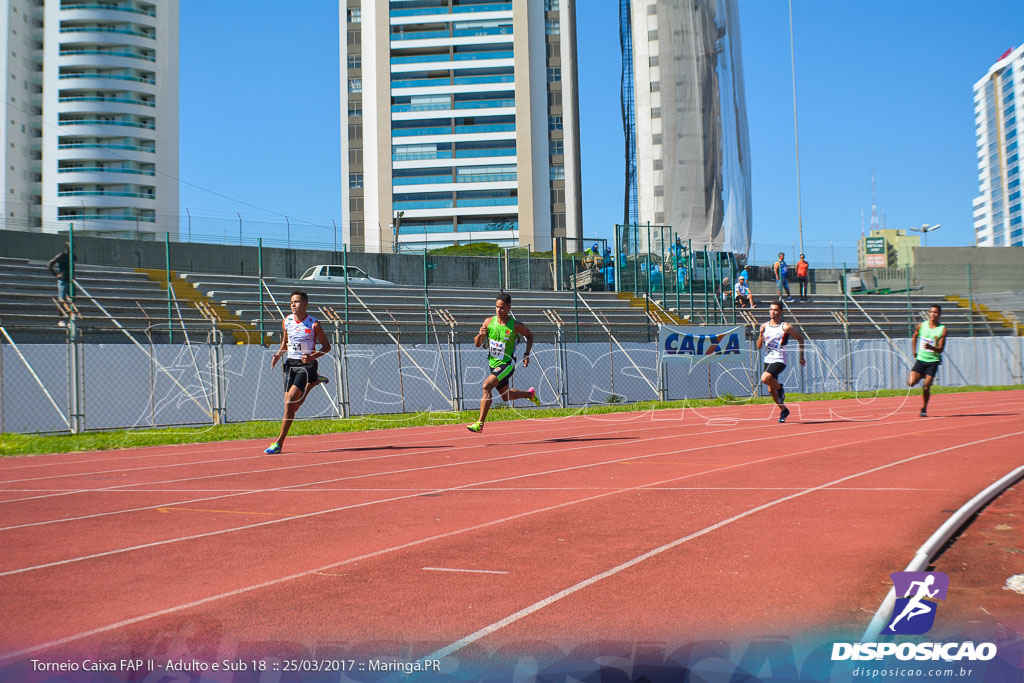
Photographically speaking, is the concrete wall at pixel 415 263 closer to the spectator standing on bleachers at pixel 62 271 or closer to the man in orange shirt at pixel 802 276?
the man in orange shirt at pixel 802 276

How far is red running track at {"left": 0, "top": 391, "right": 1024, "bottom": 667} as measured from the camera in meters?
3.61

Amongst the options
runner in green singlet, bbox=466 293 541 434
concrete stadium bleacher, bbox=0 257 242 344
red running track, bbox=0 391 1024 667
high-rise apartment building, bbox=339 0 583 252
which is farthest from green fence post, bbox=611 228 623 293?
high-rise apartment building, bbox=339 0 583 252

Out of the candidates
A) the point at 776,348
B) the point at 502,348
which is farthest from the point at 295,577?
the point at 776,348

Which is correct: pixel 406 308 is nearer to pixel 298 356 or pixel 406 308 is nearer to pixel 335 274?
pixel 335 274

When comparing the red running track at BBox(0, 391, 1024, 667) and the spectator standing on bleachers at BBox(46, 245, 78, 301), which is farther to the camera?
the spectator standing on bleachers at BBox(46, 245, 78, 301)

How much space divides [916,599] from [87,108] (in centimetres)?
8667

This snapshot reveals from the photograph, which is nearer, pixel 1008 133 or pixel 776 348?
pixel 776 348

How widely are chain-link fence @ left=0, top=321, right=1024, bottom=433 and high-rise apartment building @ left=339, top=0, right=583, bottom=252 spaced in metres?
62.5

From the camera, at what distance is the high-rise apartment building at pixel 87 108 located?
254 ft

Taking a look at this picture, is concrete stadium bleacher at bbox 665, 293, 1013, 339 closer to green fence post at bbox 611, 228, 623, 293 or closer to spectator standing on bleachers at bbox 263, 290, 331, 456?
green fence post at bbox 611, 228, 623, 293

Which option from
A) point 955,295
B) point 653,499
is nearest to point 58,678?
point 653,499

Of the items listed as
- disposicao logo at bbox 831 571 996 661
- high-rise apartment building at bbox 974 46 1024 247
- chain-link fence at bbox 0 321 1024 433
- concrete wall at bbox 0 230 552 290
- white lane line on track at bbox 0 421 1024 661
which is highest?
high-rise apartment building at bbox 974 46 1024 247

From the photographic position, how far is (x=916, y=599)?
3635 mm

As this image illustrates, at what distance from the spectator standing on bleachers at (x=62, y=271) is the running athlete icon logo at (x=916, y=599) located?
19.4 metres
